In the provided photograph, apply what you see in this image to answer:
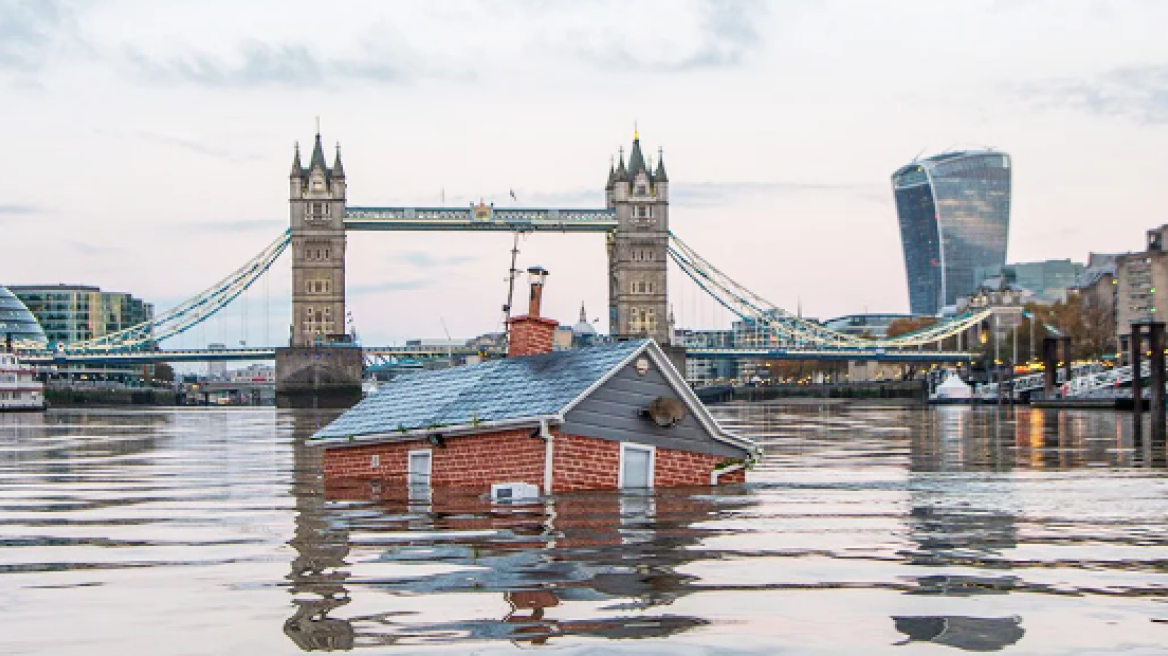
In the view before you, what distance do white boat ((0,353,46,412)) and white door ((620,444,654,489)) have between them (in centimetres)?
9009

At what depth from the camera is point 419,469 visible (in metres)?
24.4

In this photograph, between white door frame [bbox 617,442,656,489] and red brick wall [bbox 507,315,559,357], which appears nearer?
white door frame [bbox 617,442,656,489]

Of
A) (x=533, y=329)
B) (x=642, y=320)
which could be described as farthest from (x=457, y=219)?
(x=533, y=329)

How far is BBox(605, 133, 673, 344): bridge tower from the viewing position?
18338 centimetres

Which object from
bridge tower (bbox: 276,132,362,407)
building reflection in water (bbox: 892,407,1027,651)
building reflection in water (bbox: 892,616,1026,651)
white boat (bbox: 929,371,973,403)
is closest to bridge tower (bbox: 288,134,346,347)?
bridge tower (bbox: 276,132,362,407)

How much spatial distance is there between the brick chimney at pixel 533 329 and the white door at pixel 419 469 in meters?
1.98

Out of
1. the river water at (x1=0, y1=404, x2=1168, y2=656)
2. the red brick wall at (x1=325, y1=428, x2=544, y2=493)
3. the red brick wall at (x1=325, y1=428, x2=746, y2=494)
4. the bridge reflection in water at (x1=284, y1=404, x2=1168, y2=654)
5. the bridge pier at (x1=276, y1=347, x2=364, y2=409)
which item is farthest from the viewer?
the bridge pier at (x1=276, y1=347, x2=364, y2=409)

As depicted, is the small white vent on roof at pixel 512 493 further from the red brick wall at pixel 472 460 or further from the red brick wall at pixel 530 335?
the red brick wall at pixel 530 335

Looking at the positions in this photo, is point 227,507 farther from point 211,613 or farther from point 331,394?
point 331,394

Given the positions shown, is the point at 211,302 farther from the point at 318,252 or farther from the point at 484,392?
the point at 484,392

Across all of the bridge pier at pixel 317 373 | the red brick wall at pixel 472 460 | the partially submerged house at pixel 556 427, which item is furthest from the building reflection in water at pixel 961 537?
the bridge pier at pixel 317 373

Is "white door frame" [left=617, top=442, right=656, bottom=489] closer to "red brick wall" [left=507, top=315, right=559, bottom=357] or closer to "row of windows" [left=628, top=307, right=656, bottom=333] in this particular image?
"red brick wall" [left=507, top=315, right=559, bottom=357]

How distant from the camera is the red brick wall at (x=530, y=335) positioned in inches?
979

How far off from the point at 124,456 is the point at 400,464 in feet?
53.3
